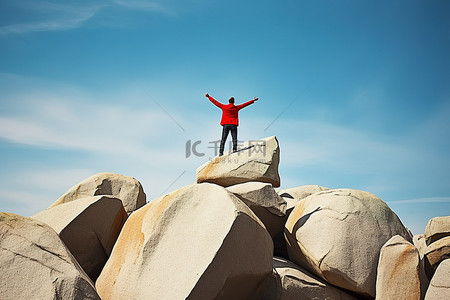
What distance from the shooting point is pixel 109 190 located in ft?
28.6

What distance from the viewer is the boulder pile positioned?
4020 millimetres

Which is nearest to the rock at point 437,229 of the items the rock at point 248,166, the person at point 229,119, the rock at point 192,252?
the rock at point 248,166

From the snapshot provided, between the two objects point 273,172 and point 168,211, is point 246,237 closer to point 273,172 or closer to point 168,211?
point 168,211

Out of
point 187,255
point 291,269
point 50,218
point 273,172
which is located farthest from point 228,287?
point 273,172

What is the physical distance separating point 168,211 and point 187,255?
684mm

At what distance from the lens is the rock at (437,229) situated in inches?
323

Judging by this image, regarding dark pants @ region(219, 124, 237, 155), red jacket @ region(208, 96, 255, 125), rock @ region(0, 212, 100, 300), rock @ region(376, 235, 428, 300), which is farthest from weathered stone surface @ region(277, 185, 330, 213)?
rock @ region(0, 212, 100, 300)

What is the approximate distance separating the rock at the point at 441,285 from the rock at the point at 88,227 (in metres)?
4.24

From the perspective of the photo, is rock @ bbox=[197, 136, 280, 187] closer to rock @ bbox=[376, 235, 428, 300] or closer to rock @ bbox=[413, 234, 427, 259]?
rock @ bbox=[376, 235, 428, 300]

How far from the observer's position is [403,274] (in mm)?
5117

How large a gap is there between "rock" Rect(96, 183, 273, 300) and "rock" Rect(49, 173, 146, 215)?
3.54m

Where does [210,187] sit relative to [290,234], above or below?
above

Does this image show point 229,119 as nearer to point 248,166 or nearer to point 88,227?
point 248,166

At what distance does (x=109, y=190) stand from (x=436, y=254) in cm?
622
